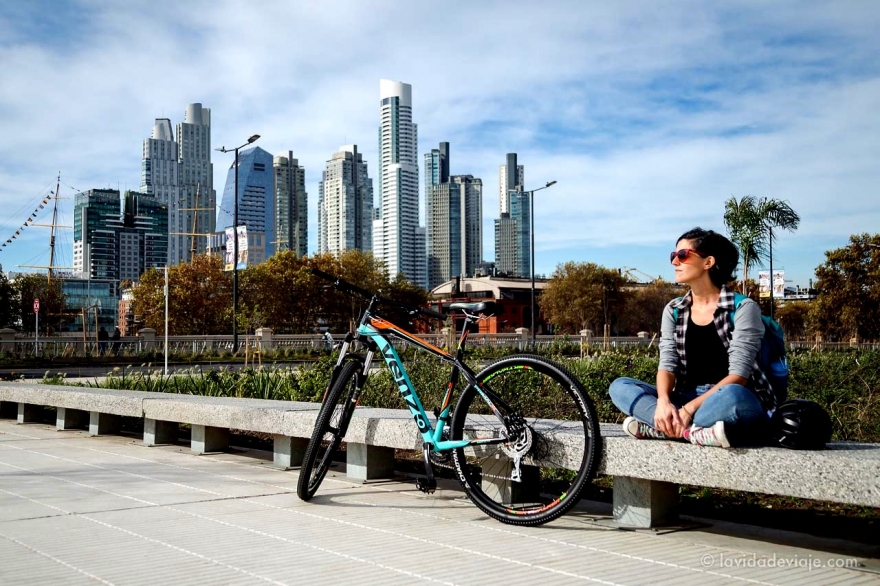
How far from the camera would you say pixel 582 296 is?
79.9m

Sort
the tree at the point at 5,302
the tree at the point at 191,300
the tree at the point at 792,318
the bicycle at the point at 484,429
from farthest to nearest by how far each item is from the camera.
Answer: the tree at the point at 792,318, the tree at the point at 5,302, the tree at the point at 191,300, the bicycle at the point at 484,429

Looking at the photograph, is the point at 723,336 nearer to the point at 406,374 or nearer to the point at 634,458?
the point at 634,458

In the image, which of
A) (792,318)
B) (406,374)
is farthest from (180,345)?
(792,318)

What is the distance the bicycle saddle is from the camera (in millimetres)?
4871

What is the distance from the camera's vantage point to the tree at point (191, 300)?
61250 mm

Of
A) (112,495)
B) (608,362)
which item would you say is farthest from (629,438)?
(608,362)

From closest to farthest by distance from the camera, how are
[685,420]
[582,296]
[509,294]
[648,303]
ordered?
[685,420]
[582,296]
[648,303]
[509,294]

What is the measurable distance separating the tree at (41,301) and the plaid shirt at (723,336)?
80.1m

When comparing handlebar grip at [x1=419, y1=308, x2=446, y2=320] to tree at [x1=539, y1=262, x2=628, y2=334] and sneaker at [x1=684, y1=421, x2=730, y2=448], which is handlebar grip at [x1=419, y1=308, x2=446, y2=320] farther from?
tree at [x1=539, y1=262, x2=628, y2=334]

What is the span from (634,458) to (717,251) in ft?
3.97

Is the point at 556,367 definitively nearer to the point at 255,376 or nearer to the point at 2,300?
the point at 255,376

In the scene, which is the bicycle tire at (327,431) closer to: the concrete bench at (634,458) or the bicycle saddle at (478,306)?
the concrete bench at (634,458)

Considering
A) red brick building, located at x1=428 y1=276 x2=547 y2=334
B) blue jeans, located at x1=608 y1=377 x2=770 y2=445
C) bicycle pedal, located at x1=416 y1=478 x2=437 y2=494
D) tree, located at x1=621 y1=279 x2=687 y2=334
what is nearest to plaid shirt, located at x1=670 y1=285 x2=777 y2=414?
blue jeans, located at x1=608 y1=377 x2=770 y2=445

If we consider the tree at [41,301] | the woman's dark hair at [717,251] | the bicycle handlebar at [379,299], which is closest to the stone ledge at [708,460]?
the bicycle handlebar at [379,299]
